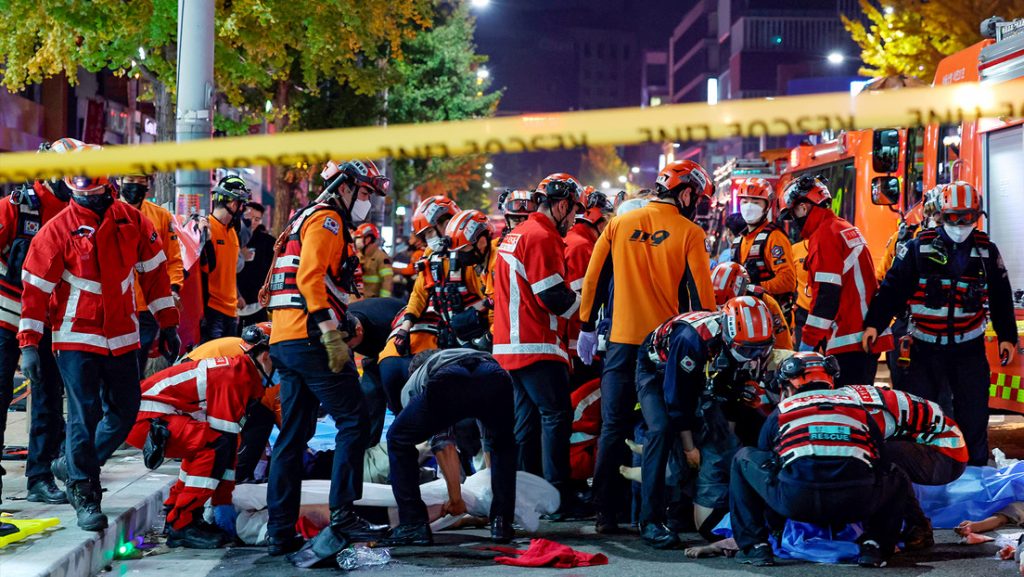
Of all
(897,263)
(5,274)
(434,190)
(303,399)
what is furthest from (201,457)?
(434,190)

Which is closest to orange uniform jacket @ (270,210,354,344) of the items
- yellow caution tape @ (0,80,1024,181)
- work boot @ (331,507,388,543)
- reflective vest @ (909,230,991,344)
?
work boot @ (331,507,388,543)

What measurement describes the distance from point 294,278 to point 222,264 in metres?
3.97

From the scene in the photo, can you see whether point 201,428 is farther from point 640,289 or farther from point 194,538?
point 640,289

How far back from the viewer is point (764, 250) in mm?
10352

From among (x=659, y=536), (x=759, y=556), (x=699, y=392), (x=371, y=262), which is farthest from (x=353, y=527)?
(x=371, y=262)

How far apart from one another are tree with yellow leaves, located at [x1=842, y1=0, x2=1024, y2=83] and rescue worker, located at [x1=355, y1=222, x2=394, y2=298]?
12122 mm

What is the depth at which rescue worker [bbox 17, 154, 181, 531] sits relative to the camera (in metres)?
6.63

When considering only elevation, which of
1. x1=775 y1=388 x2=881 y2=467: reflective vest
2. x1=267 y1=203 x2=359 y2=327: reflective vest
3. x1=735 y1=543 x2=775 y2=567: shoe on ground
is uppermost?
x1=267 y1=203 x2=359 y2=327: reflective vest

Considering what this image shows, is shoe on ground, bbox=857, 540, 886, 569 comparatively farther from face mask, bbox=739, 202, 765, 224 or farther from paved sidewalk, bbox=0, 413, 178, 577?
face mask, bbox=739, 202, 765, 224

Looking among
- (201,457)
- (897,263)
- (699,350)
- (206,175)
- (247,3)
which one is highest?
(247,3)

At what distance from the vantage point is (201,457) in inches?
280

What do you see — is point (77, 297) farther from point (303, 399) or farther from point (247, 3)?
point (247, 3)

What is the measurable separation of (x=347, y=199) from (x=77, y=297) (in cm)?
154

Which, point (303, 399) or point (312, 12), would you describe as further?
point (312, 12)
